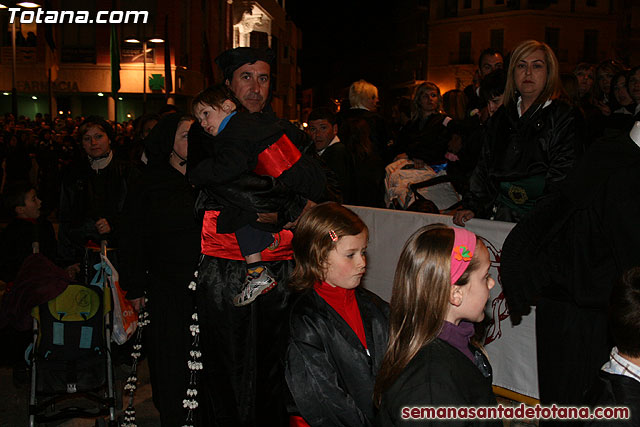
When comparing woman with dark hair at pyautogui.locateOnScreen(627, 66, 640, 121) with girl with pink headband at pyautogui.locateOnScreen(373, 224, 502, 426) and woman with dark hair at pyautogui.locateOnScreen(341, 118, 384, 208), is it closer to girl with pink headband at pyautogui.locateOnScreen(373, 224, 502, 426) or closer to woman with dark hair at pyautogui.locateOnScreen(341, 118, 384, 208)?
woman with dark hair at pyautogui.locateOnScreen(341, 118, 384, 208)

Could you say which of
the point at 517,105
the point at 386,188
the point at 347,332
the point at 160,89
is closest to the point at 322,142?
the point at 386,188

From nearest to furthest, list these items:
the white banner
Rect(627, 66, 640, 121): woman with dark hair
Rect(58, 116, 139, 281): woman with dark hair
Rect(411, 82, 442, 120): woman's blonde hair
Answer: the white banner
Rect(627, 66, 640, 121): woman with dark hair
Rect(58, 116, 139, 281): woman with dark hair
Rect(411, 82, 442, 120): woman's blonde hair

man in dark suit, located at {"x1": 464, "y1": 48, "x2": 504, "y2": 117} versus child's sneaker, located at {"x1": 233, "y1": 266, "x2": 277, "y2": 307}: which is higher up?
man in dark suit, located at {"x1": 464, "y1": 48, "x2": 504, "y2": 117}

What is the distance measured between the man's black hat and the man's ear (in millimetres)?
2154

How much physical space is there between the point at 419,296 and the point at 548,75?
268 centimetres

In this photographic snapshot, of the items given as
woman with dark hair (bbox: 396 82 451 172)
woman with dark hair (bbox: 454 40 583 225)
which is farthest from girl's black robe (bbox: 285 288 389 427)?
woman with dark hair (bbox: 396 82 451 172)

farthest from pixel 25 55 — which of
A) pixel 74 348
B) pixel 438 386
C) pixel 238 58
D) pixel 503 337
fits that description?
pixel 438 386

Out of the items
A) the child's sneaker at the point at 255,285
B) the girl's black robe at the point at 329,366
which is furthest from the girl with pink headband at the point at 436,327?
the child's sneaker at the point at 255,285

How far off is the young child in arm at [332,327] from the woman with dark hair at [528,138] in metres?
1.64

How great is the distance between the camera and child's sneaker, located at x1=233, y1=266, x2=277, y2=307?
12.6 ft

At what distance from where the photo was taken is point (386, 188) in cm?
729

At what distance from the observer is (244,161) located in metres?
3.67

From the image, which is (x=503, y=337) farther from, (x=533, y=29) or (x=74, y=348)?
(x=533, y=29)

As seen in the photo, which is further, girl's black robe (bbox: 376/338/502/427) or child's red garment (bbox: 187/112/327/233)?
child's red garment (bbox: 187/112/327/233)
